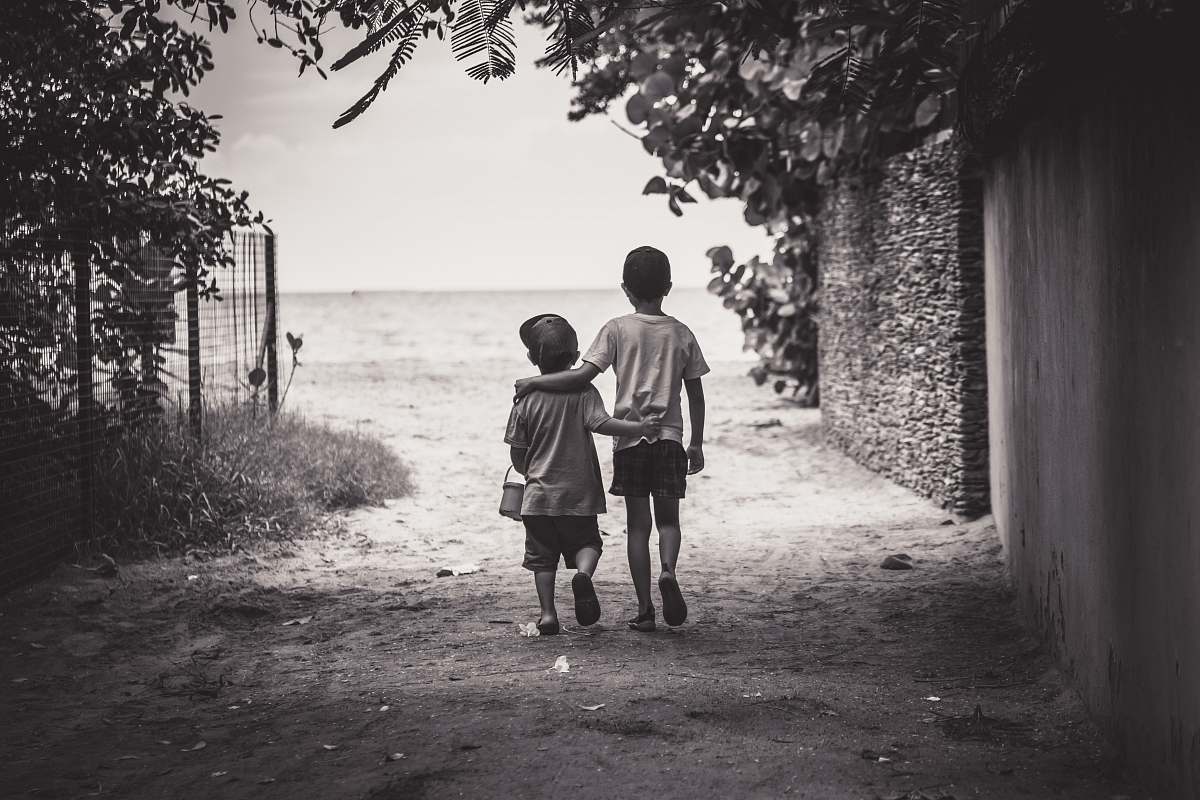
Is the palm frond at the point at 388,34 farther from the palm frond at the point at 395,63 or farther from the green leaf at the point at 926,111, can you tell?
the green leaf at the point at 926,111

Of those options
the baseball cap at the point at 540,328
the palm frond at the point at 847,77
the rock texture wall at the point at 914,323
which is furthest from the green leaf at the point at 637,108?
the palm frond at the point at 847,77

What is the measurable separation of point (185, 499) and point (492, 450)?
4.77 metres

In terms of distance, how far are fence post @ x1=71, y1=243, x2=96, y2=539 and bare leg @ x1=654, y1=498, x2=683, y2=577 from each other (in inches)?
147

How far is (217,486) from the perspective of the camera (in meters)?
7.84

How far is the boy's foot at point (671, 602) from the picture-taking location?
5254 millimetres

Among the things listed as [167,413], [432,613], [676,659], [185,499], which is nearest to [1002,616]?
[676,659]

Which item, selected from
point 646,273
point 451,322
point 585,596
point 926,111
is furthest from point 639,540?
point 451,322

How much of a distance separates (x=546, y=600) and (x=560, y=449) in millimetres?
726

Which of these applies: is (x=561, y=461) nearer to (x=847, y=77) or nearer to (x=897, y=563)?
(x=847, y=77)

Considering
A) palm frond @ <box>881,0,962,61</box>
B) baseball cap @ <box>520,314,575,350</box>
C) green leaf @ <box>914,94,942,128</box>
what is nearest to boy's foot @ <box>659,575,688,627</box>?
baseball cap @ <box>520,314,575,350</box>

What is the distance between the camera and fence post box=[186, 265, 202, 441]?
866 centimetres

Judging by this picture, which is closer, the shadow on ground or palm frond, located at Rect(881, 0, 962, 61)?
palm frond, located at Rect(881, 0, 962, 61)

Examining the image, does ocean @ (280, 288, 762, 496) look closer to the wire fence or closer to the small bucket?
the wire fence

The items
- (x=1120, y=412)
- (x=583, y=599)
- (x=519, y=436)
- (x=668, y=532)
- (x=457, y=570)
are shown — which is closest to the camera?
(x=1120, y=412)
